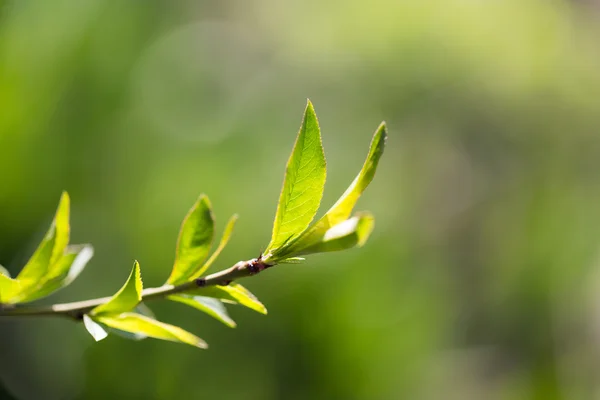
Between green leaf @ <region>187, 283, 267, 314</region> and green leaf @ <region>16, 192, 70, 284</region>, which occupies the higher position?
green leaf @ <region>16, 192, 70, 284</region>

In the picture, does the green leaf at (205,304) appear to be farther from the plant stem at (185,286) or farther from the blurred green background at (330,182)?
the blurred green background at (330,182)

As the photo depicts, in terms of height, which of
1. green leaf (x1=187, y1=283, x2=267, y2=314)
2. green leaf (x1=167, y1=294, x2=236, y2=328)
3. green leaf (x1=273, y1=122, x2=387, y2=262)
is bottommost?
green leaf (x1=167, y1=294, x2=236, y2=328)

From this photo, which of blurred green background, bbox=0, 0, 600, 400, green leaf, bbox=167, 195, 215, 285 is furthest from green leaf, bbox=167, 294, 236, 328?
blurred green background, bbox=0, 0, 600, 400

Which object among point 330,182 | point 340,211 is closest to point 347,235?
point 340,211

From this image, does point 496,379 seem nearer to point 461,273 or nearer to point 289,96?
point 461,273

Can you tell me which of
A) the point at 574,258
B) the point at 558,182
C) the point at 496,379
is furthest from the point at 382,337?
the point at 558,182

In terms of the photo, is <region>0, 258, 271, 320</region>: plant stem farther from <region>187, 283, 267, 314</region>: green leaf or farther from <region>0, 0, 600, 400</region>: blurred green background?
<region>0, 0, 600, 400</region>: blurred green background

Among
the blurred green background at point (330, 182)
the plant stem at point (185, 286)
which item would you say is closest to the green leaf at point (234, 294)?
the plant stem at point (185, 286)
